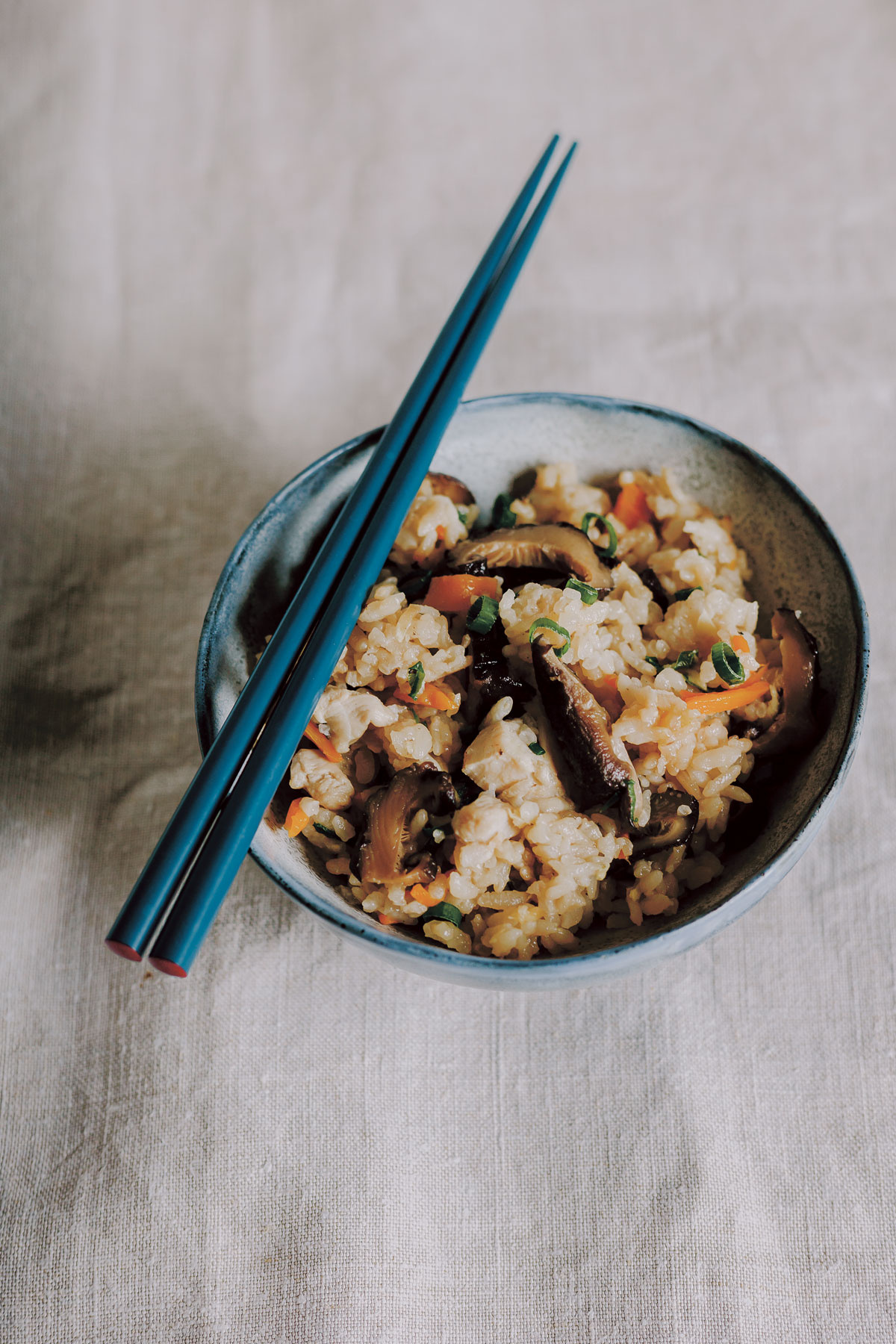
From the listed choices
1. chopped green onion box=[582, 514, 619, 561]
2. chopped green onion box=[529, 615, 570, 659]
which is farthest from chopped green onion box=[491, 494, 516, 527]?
chopped green onion box=[529, 615, 570, 659]

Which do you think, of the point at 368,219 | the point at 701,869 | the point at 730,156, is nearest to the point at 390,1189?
the point at 701,869

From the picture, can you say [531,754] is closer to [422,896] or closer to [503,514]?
[422,896]

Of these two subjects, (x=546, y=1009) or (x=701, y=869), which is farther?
(x=546, y=1009)

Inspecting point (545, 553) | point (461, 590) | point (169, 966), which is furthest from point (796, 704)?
point (169, 966)

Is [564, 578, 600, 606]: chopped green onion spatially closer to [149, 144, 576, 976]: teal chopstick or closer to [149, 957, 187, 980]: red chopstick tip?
[149, 144, 576, 976]: teal chopstick

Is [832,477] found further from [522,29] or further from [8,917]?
[8,917]
